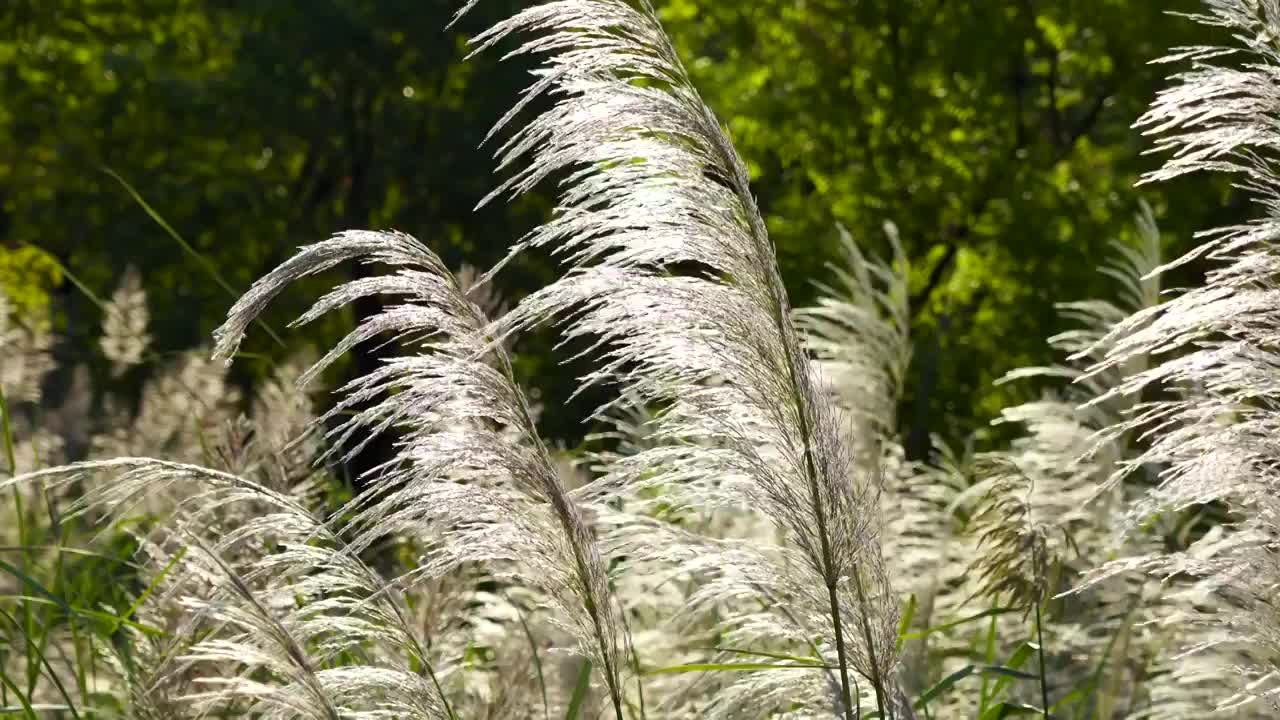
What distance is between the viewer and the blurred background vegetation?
1384cm

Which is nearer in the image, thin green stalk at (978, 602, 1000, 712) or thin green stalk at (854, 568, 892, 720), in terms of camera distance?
thin green stalk at (854, 568, 892, 720)

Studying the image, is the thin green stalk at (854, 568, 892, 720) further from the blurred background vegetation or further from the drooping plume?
the blurred background vegetation

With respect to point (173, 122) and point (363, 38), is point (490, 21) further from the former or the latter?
point (173, 122)

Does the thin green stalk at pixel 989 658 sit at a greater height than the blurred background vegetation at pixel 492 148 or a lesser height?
lesser

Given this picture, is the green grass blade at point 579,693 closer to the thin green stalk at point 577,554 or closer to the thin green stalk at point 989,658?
the thin green stalk at point 577,554

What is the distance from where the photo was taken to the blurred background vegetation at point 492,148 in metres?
13.8

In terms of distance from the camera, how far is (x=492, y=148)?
18.2 metres

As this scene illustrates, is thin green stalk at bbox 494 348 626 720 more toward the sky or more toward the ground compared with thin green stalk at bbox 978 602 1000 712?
more toward the sky

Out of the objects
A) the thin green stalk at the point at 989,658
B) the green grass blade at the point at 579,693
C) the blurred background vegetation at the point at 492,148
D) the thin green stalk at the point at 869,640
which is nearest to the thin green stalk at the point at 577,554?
the thin green stalk at the point at 869,640

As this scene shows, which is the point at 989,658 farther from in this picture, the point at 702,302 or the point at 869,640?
the point at 702,302

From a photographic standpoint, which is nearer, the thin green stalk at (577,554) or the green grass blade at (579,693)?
the thin green stalk at (577,554)

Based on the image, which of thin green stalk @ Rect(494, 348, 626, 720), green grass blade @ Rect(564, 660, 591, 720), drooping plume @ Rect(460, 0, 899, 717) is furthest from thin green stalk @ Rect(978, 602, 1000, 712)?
thin green stalk @ Rect(494, 348, 626, 720)

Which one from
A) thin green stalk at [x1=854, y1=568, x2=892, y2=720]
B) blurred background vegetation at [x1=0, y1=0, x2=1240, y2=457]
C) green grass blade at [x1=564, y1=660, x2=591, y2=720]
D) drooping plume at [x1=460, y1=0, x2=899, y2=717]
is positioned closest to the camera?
drooping plume at [x1=460, y1=0, x2=899, y2=717]

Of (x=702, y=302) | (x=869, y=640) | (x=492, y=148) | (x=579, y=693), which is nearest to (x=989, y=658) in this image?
(x=579, y=693)
